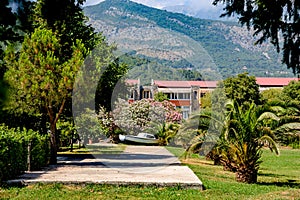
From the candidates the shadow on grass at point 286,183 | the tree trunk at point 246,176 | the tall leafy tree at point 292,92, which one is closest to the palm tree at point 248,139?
the tree trunk at point 246,176

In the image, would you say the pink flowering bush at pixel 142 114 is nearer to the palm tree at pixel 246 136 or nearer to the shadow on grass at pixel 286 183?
the palm tree at pixel 246 136

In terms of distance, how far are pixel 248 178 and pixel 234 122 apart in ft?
6.29

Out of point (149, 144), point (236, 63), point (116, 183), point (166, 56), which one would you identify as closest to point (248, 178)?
point (116, 183)

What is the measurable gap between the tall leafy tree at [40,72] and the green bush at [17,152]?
4.43 feet

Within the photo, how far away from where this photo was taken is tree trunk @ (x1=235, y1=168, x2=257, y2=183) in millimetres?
12641

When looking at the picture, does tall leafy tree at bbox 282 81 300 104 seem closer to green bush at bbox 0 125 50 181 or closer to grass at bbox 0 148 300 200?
grass at bbox 0 148 300 200

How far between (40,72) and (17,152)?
3.46 meters

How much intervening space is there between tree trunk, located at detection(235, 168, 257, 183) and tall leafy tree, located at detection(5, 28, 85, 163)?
5923mm

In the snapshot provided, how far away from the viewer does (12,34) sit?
8.39 feet

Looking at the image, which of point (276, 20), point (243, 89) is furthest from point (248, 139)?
point (243, 89)

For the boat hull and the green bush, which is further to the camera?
the boat hull

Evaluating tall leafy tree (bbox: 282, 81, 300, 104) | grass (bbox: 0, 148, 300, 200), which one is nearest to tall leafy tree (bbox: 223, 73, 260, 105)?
tall leafy tree (bbox: 282, 81, 300, 104)

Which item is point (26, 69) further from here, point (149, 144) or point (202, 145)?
point (149, 144)

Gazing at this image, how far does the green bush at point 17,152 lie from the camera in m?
9.78
